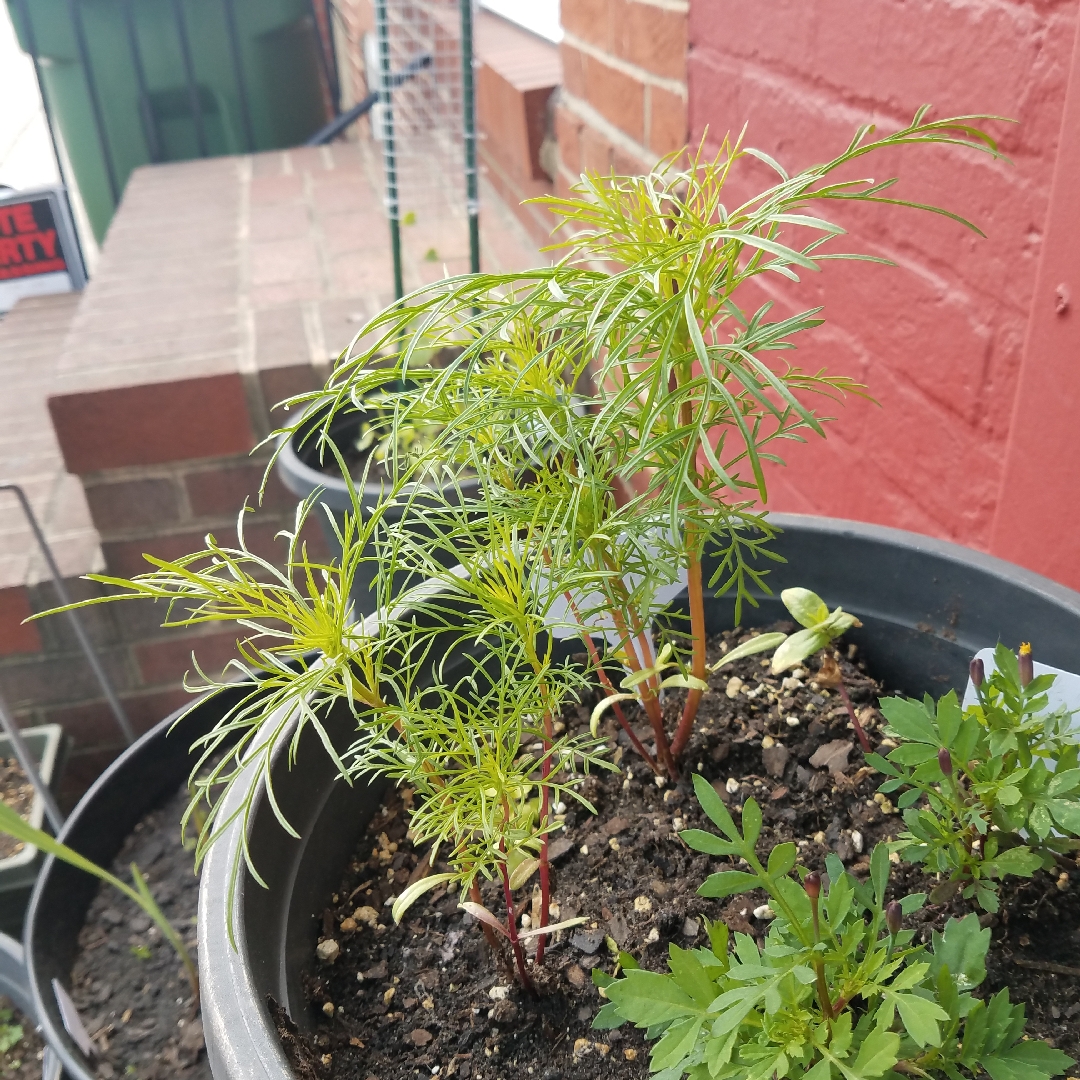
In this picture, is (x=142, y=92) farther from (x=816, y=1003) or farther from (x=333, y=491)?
(x=816, y=1003)

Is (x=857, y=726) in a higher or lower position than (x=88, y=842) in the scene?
higher

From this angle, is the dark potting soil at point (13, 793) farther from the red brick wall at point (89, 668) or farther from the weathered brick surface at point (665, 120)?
the weathered brick surface at point (665, 120)

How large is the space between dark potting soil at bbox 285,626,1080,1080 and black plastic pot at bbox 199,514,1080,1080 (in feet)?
0.11

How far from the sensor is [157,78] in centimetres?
317

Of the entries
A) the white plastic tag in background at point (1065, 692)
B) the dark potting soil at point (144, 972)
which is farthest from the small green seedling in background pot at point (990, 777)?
the dark potting soil at point (144, 972)

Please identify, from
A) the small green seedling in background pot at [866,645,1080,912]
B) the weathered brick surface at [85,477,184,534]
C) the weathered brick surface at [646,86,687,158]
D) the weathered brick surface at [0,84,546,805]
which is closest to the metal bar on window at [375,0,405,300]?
the weathered brick surface at [0,84,546,805]

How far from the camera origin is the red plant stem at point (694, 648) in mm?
630

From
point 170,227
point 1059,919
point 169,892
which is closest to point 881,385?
point 1059,919

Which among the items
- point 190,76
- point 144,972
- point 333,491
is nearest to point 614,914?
point 333,491

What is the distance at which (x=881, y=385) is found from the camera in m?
0.98

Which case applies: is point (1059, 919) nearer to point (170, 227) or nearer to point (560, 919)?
point (560, 919)

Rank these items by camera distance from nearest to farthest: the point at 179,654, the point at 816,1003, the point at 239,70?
1. the point at 816,1003
2. the point at 179,654
3. the point at 239,70

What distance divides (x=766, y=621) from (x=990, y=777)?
31cm

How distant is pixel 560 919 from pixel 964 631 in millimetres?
358
